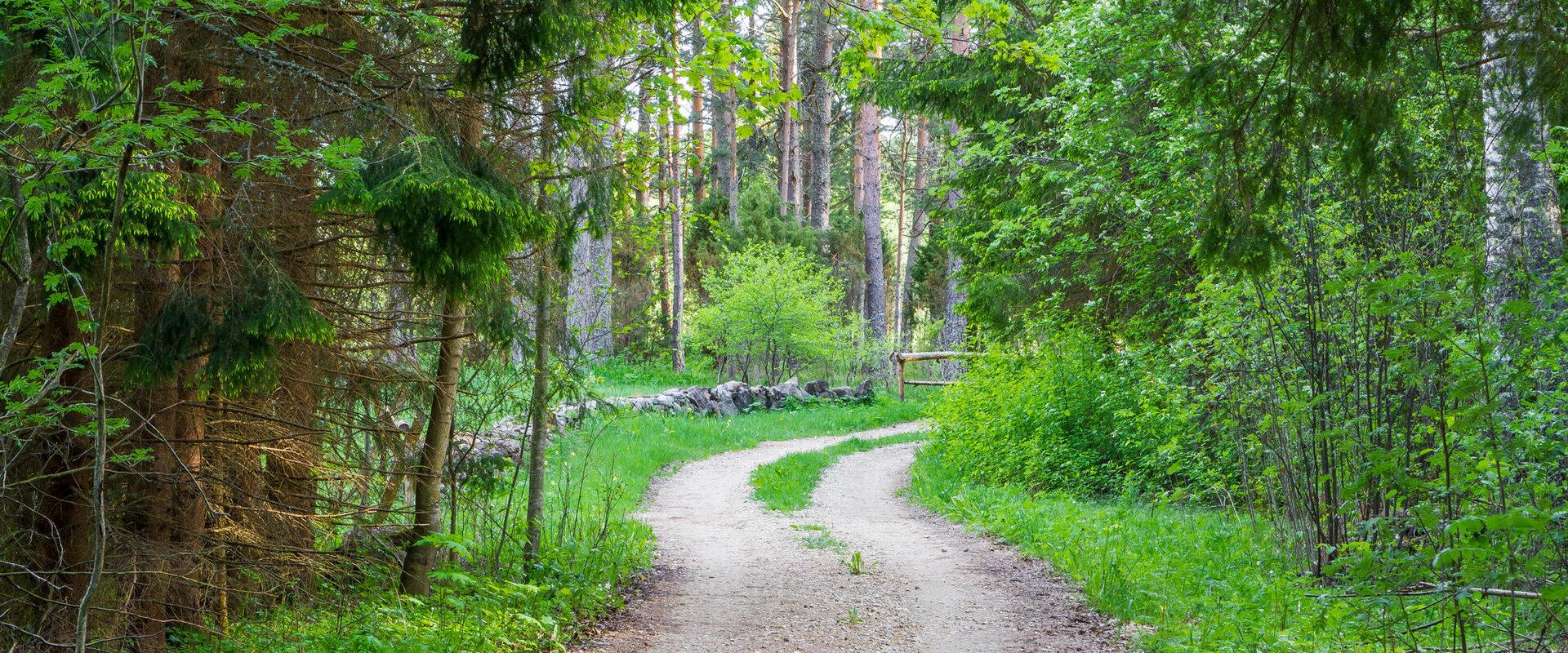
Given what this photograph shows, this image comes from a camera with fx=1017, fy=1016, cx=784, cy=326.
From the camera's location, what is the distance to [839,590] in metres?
7.06

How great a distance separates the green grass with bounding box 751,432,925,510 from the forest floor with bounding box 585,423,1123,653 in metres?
0.29

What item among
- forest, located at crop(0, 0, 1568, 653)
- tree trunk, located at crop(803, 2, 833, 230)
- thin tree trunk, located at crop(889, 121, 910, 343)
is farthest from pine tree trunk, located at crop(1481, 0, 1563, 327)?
thin tree trunk, located at crop(889, 121, 910, 343)

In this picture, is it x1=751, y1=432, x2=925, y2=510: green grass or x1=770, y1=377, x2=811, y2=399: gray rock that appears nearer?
x1=751, y1=432, x2=925, y2=510: green grass

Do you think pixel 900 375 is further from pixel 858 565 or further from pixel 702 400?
pixel 858 565

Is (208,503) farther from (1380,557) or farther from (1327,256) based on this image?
(1327,256)

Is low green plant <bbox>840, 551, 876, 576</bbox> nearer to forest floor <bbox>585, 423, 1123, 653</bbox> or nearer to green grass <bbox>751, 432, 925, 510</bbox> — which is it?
forest floor <bbox>585, 423, 1123, 653</bbox>

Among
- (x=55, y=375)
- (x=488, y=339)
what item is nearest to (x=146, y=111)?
(x=55, y=375)

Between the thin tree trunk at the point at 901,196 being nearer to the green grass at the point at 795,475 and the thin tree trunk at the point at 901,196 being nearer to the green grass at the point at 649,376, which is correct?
the green grass at the point at 649,376

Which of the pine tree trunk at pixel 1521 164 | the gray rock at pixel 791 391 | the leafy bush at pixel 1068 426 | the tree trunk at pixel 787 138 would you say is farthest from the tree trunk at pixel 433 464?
the tree trunk at pixel 787 138

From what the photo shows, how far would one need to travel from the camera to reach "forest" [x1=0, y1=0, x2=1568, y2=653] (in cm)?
365

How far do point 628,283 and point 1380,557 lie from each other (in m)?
24.5

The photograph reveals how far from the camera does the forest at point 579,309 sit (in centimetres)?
365

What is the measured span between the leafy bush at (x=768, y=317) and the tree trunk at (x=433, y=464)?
1757 centimetres

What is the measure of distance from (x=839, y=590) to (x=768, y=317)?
16.9 m
